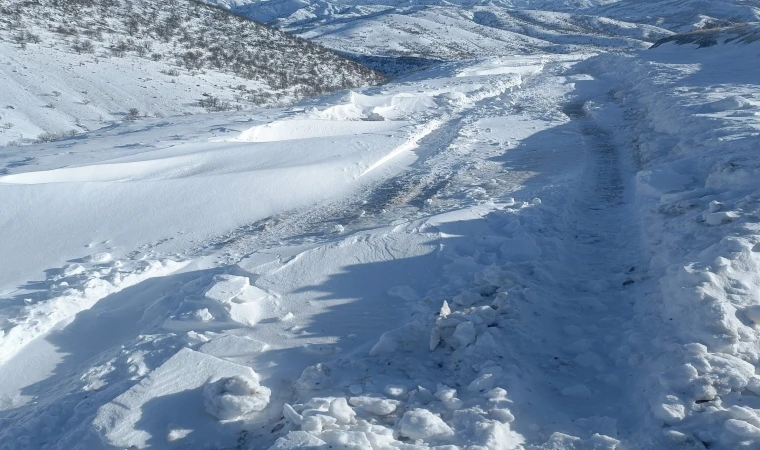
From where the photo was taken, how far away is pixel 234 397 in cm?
388

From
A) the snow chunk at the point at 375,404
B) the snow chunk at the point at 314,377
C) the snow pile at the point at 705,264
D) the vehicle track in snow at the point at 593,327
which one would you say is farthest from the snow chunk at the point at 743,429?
the snow chunk at the point at 314,377

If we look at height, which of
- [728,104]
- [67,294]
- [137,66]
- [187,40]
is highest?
[187,40]

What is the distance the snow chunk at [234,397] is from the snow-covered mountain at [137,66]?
39.7ft

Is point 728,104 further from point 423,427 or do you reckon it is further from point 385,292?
point 423,427

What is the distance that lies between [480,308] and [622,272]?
171cm

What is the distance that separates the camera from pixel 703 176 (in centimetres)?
696

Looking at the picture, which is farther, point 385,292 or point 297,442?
point 385,292

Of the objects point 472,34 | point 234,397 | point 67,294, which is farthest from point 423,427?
point 472,34

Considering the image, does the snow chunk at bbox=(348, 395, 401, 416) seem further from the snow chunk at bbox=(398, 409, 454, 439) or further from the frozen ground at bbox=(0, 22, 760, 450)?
the snow chunk at bbox=(398, 409, 454, 439)

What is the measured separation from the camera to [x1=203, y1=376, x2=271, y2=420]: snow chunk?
3.86 metres

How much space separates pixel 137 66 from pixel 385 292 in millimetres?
18745

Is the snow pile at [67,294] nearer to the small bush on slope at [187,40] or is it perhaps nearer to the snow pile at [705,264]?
the snow pile at [705,264]

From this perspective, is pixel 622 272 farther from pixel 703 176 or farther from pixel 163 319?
pixel 163 319

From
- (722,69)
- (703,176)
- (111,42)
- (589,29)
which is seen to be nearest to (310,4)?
(589,29)
